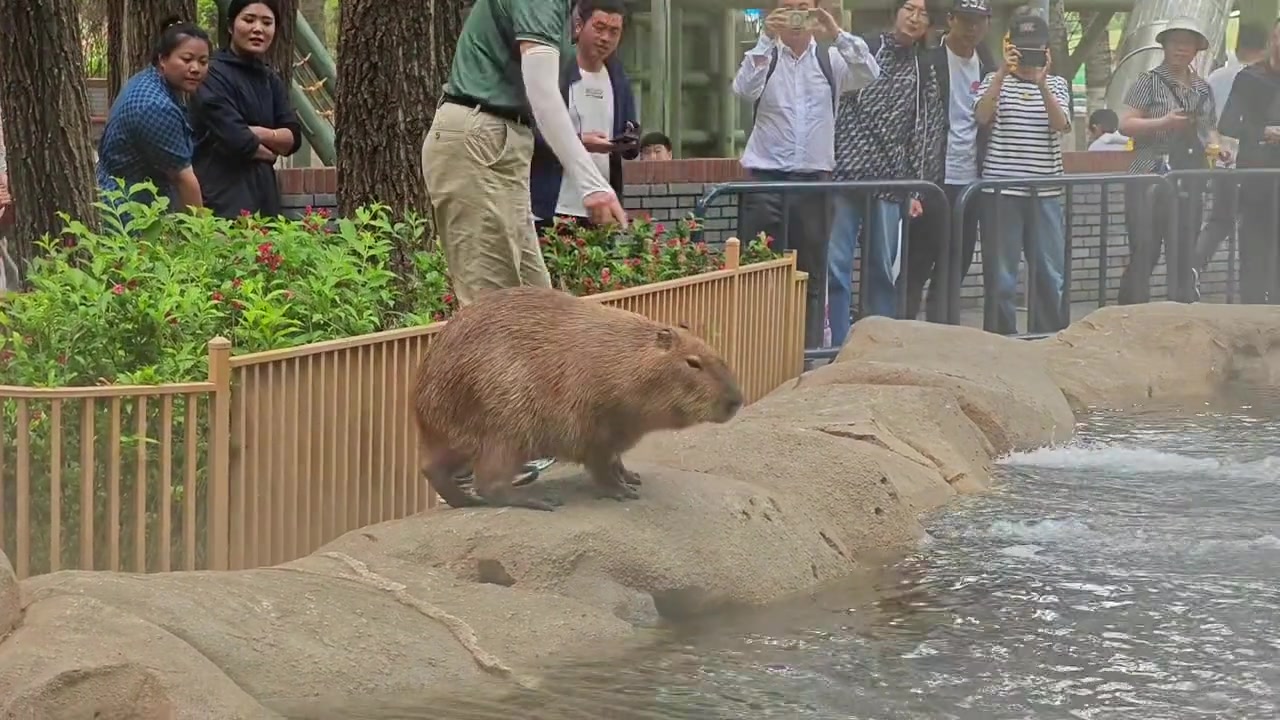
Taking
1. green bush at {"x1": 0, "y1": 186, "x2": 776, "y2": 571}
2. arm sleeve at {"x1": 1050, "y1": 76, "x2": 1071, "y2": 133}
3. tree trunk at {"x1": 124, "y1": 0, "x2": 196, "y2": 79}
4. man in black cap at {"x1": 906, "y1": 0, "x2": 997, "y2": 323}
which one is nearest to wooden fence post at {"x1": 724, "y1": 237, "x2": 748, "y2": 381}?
green bush at {"x1": 0, "y1": 186, "x2": 776, "y2": 571}

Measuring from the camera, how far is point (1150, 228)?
11555 mm

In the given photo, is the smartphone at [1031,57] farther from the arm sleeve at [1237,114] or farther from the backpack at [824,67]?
the arm sleeve at [1237,114]

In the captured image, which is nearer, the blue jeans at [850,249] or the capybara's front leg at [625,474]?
the capybara's front leg at [625,474]

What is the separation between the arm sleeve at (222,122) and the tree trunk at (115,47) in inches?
160

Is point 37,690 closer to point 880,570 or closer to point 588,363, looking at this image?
point 588,363

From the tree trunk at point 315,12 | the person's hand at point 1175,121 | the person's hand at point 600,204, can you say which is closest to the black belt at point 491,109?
the person's hand at point 600,204

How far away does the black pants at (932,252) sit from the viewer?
1049cm

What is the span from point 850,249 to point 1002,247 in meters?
1.06

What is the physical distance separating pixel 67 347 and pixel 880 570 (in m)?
2.66

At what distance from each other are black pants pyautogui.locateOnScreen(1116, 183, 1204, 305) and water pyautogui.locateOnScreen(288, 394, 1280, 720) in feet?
14.6

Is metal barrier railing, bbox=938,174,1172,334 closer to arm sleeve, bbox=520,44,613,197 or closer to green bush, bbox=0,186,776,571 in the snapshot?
green bush, bbox=0,186,776,571

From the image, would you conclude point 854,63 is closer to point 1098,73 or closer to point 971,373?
point 971,373

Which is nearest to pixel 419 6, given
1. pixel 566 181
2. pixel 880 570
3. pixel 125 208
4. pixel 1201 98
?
pixel 566 181

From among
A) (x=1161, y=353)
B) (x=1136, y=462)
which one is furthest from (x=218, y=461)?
(x=1161, y=353)
